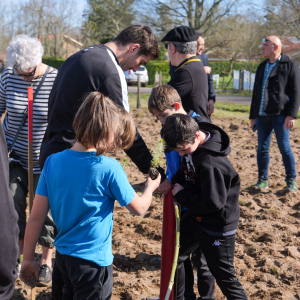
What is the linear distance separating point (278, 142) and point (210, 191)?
3.41 meters

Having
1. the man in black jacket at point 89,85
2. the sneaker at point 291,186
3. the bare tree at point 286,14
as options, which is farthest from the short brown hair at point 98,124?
the bare tree at point 286,14

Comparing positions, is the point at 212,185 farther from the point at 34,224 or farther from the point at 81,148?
the point at 34,224

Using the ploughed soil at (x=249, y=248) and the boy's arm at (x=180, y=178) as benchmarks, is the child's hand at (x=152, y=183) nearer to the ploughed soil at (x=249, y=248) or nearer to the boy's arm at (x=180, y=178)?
the boy's arm at (x=180, y=178)

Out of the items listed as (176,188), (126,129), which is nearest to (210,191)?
(176,188)

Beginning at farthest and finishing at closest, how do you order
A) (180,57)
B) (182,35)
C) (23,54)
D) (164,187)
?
(180,57) → (182,35) → (23,54) → (164,187)

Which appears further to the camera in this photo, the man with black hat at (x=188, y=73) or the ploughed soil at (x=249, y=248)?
the man with black hat at (x=188, y=73)

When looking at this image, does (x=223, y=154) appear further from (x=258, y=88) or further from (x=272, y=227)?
(x=258, y=88)

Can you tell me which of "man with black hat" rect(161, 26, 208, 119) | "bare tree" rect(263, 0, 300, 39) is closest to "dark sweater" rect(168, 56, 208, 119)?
"man with black hat" rect(161, 26, 208, 119)

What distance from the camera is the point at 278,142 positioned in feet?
17.1

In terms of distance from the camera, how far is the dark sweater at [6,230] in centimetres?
132

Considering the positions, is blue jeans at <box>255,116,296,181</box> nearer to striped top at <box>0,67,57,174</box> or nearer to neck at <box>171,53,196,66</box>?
neck at <box>171,53,196,66</box>

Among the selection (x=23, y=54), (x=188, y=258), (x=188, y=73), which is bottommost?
(x=188, y=258)

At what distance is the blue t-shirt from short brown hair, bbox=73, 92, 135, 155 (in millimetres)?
76

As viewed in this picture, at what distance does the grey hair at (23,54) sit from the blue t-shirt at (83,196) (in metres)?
1.49
